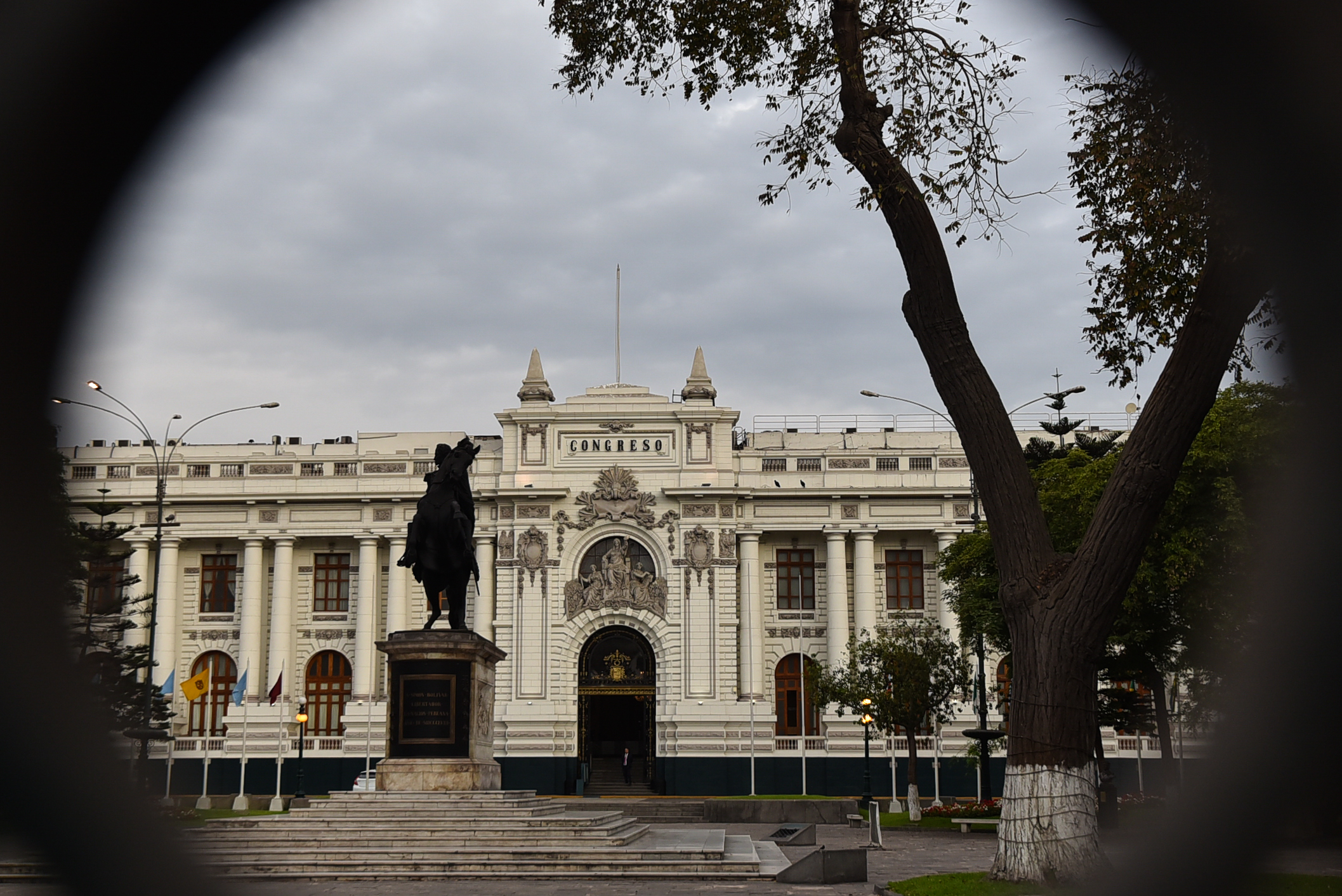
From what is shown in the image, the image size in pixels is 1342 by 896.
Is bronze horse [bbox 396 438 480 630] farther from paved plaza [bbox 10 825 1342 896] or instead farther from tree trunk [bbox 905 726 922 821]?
tree trunk [bbox 905 726 922 821]

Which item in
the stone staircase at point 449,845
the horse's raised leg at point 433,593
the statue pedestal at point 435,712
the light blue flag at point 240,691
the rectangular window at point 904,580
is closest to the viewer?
the stone staircase at point 449,845

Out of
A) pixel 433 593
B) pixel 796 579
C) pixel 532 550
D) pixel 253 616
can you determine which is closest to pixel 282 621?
pixel 253 616

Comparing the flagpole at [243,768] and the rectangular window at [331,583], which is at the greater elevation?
the rectangular window at [331,583]

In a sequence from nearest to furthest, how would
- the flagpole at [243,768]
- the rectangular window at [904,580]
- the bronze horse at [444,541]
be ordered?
the bronze horse at [444,541] → the flagpole at [243,768] → the rectangular window at [904,580]

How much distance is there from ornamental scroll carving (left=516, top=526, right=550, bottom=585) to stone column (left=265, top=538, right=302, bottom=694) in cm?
960

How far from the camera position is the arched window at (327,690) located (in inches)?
1908

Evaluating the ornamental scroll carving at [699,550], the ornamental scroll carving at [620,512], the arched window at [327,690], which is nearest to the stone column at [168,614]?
the arched window at [327,690]

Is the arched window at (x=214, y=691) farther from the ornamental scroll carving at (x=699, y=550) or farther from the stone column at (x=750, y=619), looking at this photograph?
the stone column at (x=750, y=619)

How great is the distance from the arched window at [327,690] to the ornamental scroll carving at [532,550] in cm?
839

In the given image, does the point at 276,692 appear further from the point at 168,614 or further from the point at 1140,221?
the point at 1140,221

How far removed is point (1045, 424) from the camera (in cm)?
Result: 4669

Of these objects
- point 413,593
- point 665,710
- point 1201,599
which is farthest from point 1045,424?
point 413,593

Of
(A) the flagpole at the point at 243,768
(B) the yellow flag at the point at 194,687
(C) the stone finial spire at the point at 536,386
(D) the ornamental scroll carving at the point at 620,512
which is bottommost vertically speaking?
(A) the flagpole at the point at 243,768

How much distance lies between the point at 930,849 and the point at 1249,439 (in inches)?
382
